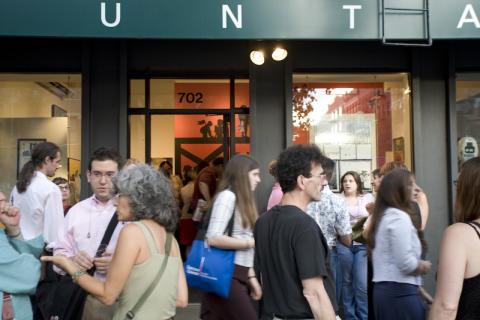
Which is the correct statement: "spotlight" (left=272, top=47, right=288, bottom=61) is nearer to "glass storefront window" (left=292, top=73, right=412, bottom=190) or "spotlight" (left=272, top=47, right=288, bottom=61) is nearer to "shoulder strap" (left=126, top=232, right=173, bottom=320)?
"glass storefront window" (left=292, top=73, right=412, bottom=190)

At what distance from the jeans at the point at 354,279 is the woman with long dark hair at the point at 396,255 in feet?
9.58

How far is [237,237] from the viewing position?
15.4 feet

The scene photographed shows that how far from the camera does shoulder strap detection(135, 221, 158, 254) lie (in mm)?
3102

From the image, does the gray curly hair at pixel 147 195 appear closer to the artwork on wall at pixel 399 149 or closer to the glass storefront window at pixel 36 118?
the glass storefront window at pixel 36 118

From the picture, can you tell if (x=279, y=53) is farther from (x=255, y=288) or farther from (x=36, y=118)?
(x=255, y=288)

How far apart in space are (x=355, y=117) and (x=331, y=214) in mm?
2797

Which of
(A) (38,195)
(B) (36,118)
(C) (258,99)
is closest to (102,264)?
(A) (38,195)

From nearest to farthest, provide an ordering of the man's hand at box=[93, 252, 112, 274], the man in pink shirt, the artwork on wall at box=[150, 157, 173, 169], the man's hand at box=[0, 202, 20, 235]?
the man's hand at box=[93, 252, 112, 274]
the man's hand at box=[0, 202, 20, 235]
the man in pink shirt
the artwork on wall at box=[150, 157, 173, 169]

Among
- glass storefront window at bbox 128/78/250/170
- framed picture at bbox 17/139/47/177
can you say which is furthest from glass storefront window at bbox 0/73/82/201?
glass storefront window at bbox 128/78/250/170

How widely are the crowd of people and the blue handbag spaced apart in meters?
0.06

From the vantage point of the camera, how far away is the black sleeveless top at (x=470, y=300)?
2.98 meters

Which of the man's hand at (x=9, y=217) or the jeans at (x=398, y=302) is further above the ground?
the man's hand at (x=9, y=217)

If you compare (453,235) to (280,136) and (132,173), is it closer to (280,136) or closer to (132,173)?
(132,173)

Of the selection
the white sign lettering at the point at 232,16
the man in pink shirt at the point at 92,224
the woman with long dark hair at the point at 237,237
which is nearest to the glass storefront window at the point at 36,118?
the white sign lettering at the point at 232,16
